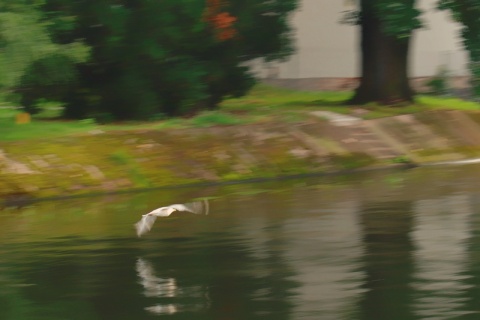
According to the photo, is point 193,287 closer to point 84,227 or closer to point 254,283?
point 254,283

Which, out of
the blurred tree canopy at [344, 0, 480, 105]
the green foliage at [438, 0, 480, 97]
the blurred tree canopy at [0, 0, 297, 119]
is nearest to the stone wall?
the blurred tree canopy at [344, 0, 480, 105]

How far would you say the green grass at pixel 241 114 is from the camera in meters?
25.6

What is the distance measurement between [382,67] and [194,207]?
674 inches

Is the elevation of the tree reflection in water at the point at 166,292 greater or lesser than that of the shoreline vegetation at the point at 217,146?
greater

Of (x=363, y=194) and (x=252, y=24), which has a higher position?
(x=252, y=24)

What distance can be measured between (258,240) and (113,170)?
9709 mm

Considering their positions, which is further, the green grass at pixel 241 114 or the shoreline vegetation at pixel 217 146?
the green grass at pixel 241 114

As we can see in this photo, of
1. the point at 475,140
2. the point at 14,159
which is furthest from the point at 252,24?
the point at 14,159

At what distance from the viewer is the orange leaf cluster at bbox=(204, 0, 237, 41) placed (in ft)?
89.4

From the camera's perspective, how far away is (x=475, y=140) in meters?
30.9

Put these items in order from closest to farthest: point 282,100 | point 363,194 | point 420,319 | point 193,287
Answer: point 420,319 < point 193,287 < point 363,194 < point 282,100

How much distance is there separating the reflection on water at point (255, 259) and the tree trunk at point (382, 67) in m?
11.1

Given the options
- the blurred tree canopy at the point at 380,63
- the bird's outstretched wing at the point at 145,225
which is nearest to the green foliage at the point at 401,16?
the blurred tree canopy at the point at 380,63

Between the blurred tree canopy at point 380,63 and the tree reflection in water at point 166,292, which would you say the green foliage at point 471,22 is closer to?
the blurred tree canopy at point 380,63
